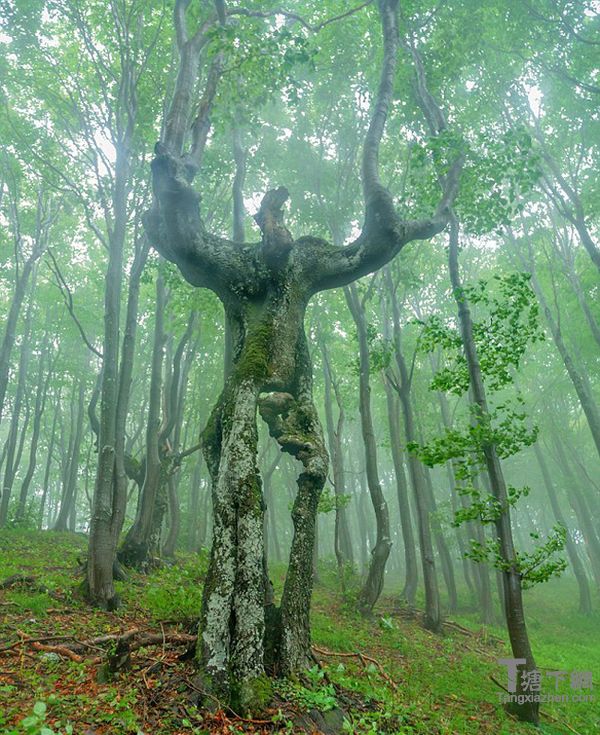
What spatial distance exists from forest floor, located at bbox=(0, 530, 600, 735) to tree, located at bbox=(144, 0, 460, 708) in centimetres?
47

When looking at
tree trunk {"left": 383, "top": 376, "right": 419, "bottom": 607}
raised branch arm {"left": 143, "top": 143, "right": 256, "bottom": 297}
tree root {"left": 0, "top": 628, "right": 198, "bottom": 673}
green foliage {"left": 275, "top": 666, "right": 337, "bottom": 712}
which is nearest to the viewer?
→ green foliage {"left": 275, "top": 666, "right": 337, "bottom": 712}

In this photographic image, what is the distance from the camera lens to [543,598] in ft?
84.2

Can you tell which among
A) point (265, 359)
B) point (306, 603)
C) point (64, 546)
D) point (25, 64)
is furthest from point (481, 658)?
point (25, 64)

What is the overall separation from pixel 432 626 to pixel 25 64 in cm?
2051

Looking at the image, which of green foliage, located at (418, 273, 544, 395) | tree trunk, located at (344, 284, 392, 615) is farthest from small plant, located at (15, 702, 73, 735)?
tree trunk, located at (344, 284, 392, 615)

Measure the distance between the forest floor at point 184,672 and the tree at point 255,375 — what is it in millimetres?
467

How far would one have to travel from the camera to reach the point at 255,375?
19.7 feet

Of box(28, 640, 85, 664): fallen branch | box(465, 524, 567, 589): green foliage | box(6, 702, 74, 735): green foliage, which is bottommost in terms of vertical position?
box(6, 702, 74, 735): green foliage

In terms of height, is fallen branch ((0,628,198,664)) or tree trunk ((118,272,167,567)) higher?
tree trunk ((118,272,167,567))

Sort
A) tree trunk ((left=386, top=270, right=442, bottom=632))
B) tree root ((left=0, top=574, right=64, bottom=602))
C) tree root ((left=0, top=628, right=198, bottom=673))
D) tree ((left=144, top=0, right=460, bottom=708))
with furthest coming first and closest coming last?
tree trunk ((left=386, top=270, right=442, bottom=632)), tree root ((left=0, top=574, right=64, bottom=602)), tree root ((left=0, top=628, right=198, bottom=673)), tree ((left=144, top=0, right=460, bottom=708))

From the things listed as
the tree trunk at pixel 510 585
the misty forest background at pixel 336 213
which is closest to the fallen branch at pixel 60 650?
the misty forest background at pixel 336 213

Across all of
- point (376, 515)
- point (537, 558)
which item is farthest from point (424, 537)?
point (537, 558)

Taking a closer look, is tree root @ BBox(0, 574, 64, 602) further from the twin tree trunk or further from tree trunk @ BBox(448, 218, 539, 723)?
tree trunk @ BBox(448, 218, 539, 723)

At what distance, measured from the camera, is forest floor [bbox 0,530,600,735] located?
424 centimetres
